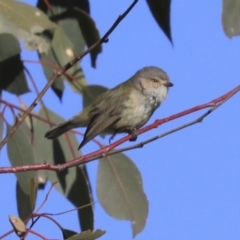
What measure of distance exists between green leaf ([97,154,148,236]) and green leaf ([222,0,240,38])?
3.87ft

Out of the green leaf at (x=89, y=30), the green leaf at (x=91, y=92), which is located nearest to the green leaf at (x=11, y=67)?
the green leaf at (x=91, y=92)

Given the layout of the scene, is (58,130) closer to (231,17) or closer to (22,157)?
(22,157)

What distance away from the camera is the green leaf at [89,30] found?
4527mm

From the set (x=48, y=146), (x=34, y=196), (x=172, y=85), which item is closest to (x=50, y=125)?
(x=48, y=146)

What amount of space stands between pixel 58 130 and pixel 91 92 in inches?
11.2

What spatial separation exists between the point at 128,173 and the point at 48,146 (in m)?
0.52

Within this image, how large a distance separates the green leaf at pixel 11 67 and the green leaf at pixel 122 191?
0.59 meters

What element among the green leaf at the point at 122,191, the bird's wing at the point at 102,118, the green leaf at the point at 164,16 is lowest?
the green leaf at the point at 122,191

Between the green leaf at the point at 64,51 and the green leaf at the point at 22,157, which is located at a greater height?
the green leaf at the point at 64,51

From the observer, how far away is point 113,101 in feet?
15.2

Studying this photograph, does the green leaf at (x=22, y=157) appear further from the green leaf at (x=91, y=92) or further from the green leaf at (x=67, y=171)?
the green leaf at (x=91, y=92)

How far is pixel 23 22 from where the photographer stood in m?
3.58

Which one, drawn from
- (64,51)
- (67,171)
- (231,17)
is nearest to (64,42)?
(64,51)

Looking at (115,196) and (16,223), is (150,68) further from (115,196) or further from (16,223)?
(16,223)
